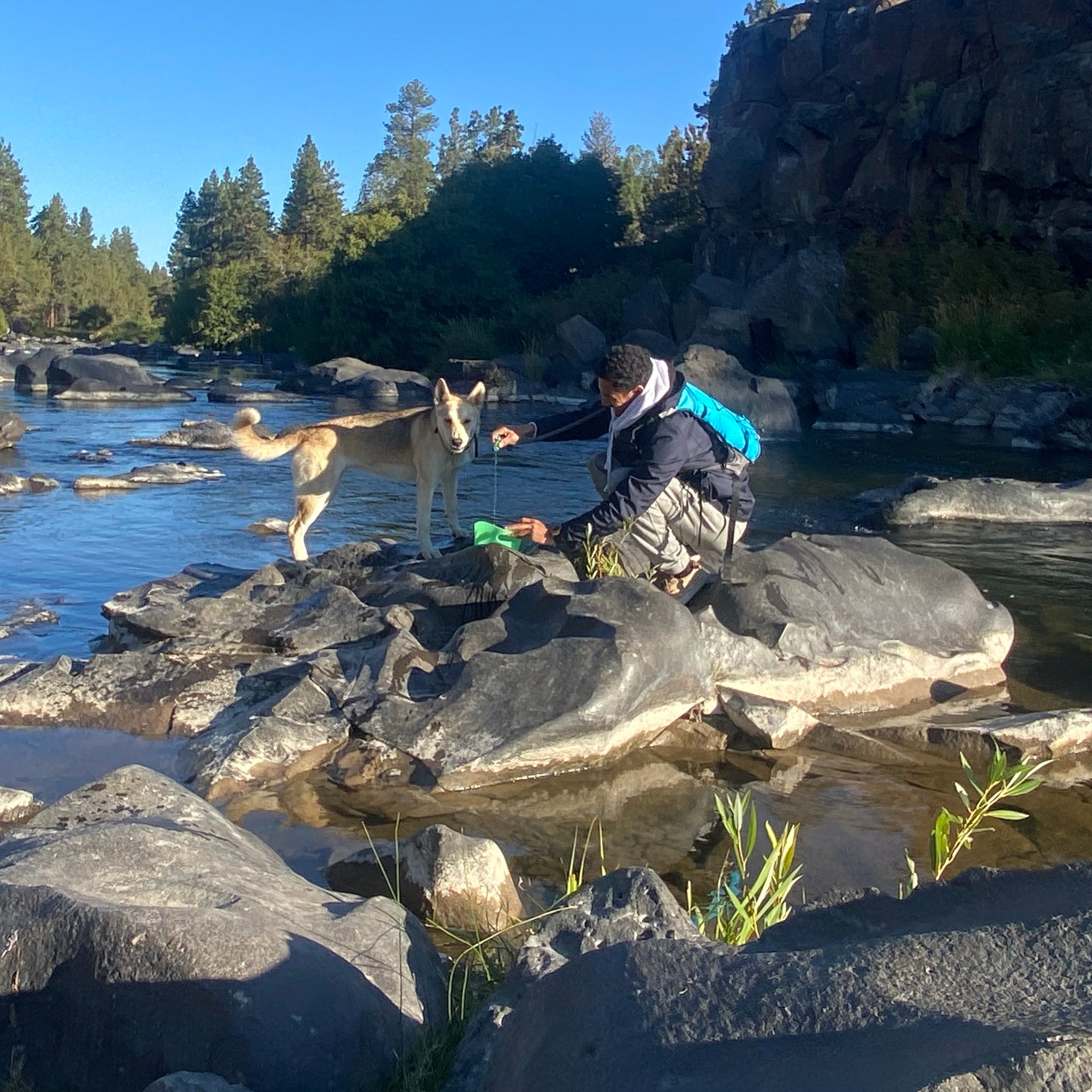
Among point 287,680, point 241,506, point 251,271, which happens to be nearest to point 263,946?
point 287,680

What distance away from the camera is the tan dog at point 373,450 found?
8.97 m

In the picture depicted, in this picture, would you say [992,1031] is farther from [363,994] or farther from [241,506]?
[241,506]

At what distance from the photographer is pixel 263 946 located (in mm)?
2707

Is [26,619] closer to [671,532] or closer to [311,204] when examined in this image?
[671,532]

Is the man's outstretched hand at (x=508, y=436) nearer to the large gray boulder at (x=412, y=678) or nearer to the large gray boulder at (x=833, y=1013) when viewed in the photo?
the large gray boulder at (x=412, y=678)

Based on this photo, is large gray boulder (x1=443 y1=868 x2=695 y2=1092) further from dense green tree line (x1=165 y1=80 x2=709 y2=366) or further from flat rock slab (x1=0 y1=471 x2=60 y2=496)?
dense green tree line (x1=165 y1=80 x2=709 y2=366)

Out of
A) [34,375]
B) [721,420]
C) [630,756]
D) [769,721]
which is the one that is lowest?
[630,756]

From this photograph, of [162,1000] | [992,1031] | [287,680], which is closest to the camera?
[992,1031]

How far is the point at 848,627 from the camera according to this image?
6668mm

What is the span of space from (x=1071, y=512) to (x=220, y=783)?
10.4 meters

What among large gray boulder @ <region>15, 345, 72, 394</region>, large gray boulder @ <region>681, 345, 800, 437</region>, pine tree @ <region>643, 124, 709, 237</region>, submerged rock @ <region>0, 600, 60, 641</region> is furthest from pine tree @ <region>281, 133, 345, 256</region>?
submerged rock @ <region>0, 600, 60, 641</region>

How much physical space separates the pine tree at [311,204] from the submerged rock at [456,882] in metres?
77.3

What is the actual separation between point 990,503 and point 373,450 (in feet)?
23.0

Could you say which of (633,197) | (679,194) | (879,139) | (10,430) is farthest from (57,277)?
(10,430)
